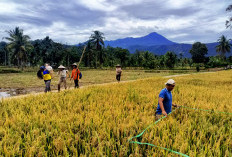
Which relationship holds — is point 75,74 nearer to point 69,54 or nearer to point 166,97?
point 166,97

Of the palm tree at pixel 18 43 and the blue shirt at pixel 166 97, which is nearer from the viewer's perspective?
the blue shirt at pixel 166 97

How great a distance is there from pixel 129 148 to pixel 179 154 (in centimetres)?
68

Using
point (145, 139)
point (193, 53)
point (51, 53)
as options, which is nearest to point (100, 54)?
point (51, 53)

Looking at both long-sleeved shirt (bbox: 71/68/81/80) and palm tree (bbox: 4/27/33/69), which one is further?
palm tree (bbox: 4/27/33/69)

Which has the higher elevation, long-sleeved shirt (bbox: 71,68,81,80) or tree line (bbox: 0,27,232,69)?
tree line (bbox: 0,27,232,69)

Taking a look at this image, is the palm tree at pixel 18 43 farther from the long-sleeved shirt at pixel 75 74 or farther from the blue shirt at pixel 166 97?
the blue shirt at pixel 166 97

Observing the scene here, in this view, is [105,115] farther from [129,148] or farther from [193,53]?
[193,53]

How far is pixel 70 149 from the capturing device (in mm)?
2184

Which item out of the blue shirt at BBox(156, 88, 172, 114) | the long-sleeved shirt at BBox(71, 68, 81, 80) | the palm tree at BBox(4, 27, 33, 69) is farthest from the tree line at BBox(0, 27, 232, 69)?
the blue shirt at BBox(156, 88, 172, 114)

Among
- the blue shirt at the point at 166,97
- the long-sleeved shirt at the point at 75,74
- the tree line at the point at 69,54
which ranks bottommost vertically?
the blue shirt at the point at 166,97

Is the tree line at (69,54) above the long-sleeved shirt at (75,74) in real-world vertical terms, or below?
above

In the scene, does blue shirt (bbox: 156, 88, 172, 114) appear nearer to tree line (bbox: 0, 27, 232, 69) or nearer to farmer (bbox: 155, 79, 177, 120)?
farmer (bbox: 155, 79, 177, 120)

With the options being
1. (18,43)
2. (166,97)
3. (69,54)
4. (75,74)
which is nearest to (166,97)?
(166,97)


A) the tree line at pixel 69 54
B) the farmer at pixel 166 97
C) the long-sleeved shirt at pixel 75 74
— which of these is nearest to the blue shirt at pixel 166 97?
the farmer at pixel 166 97
